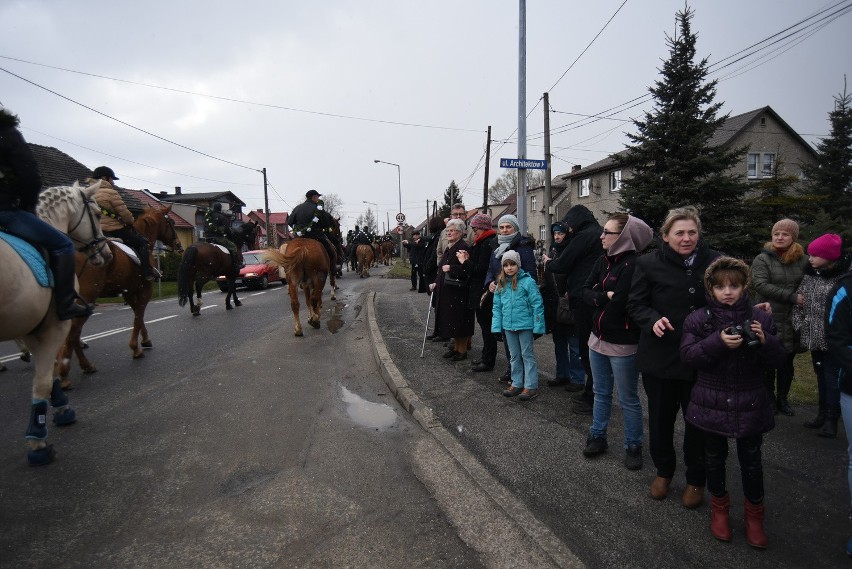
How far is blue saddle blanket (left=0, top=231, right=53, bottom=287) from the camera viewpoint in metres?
3.64

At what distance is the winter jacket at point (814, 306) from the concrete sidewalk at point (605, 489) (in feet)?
2.75

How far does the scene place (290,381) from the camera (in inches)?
239

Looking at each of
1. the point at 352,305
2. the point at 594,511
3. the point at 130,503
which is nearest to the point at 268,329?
the point at 352,305

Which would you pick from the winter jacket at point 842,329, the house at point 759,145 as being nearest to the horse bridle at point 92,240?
the winter jacket at point 842,329

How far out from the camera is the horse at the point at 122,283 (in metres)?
5.95

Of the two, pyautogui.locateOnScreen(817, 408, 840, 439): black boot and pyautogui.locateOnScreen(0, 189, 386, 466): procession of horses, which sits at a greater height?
pyautogui.locateOnScreen(0, 189, 386, 466): procession of horses

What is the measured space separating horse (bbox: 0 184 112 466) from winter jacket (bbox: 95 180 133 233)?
1738 mm

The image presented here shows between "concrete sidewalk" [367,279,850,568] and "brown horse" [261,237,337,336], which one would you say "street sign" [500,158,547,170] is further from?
"concrete sidewalk" [367,279,850,568]

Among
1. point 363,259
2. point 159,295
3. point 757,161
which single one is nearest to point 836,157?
point 757,161

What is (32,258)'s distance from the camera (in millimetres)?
3729

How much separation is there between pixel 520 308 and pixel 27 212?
4518mm

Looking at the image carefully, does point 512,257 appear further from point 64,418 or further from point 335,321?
point 335,321

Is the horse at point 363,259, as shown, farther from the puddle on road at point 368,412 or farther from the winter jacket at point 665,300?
the winter jacket at point 665,300

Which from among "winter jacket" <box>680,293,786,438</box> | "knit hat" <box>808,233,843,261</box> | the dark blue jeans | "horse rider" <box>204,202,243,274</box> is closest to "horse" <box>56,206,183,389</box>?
the dark blue jeans
